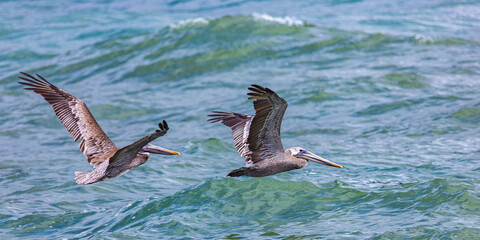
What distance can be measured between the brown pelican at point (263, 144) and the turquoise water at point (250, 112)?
76 centimetres

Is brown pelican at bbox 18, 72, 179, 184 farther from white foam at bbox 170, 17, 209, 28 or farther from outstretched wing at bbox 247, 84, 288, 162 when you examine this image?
white foam at bbox 170, 17, 209, 28

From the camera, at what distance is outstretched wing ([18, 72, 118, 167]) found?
7801mm

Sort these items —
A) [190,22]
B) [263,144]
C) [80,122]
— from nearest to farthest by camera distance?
1. [263,144]
2. [80,122]
3. [190,22]

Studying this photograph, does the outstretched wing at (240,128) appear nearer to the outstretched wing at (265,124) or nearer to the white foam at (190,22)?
the outstretched wing at (265,124)

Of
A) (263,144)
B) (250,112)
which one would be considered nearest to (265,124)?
(263,144)

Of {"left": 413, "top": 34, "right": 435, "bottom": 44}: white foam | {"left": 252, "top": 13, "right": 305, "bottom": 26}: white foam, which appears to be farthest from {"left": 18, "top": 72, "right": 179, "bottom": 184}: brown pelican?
{"left": 252, "top": 13, "right": 305, "bottom": 26}: white foam

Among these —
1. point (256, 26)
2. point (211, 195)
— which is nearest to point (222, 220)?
point (211, 195)

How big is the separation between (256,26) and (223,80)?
3.93m

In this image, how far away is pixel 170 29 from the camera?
759 inches

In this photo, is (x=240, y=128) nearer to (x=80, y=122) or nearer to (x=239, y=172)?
(x=239, y=172)

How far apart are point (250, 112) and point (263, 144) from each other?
17.2 ft

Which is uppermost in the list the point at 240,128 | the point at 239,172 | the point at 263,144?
the point at 240,128

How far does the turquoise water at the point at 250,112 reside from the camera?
835 cm

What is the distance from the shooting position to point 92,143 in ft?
25.7
